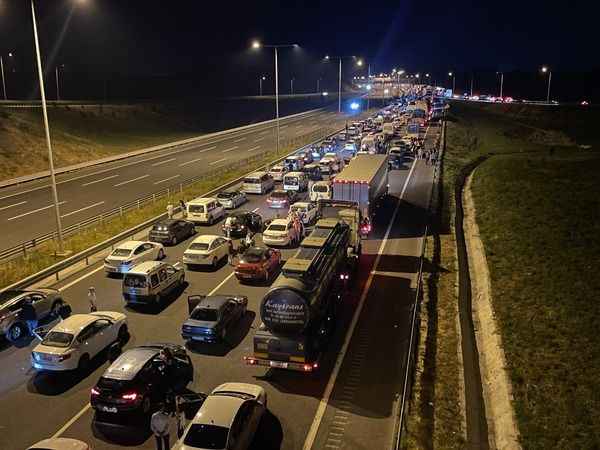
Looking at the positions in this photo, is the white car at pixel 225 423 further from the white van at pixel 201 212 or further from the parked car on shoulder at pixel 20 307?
the white van at pixel 201 212

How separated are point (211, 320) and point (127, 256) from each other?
863 centimetres

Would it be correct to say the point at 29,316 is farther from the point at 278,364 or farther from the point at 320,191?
the point at 320,191

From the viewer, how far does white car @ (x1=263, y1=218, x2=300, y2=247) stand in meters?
29.7

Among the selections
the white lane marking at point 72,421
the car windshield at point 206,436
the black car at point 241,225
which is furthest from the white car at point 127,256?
the car windshield at point 206,436

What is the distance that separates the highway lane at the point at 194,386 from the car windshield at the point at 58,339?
3.60 feet

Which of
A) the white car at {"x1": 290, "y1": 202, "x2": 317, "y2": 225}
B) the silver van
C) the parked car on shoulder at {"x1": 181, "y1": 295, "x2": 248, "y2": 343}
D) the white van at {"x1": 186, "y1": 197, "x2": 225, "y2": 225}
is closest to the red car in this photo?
the silver van

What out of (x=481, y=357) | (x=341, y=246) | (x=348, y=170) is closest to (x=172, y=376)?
(x=341, y=246)

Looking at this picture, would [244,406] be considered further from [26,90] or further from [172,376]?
[26,90]

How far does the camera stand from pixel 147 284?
69.8 feet

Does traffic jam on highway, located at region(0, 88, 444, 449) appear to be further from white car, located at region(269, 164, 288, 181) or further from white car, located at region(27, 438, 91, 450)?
white car, located at region(269, 164, 288, 181)

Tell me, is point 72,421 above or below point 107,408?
below

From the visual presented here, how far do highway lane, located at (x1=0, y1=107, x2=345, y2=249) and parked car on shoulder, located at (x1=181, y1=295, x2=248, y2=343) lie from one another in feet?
51.7

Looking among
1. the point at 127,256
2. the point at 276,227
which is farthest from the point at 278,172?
the point at 127,256

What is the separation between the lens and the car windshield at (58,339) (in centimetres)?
1648
